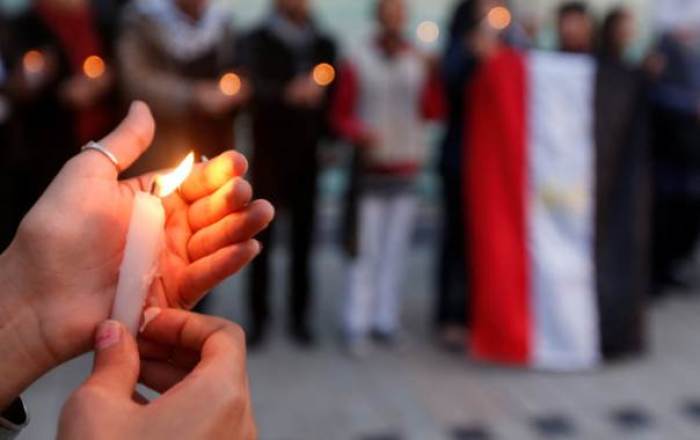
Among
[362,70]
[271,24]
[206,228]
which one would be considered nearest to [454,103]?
[362,70]

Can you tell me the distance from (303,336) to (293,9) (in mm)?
1611

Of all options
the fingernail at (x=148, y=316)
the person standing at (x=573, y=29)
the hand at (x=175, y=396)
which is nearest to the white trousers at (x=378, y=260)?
the person standing at (x=573, y=29)

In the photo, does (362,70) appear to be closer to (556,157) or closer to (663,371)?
(556,157)

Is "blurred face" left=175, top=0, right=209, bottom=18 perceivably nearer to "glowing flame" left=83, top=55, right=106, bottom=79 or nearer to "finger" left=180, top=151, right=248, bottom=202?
"glowing flame" left=83, top=55, right=106, bottom=79

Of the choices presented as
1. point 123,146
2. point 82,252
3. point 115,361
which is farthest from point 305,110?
point 115,361

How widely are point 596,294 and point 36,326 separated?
333 cm

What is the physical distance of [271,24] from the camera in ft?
13.3

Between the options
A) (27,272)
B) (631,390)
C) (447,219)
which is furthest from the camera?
(447,219)

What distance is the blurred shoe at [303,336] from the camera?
4.39 meters

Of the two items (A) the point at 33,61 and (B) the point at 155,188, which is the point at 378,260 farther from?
(B) the point at 155,188

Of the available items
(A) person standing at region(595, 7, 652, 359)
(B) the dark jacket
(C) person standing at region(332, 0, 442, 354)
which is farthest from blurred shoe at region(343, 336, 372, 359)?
(A) person standing at region(595, 7, 652, 359)

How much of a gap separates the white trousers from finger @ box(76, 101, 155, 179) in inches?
113

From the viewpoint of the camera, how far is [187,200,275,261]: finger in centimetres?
110

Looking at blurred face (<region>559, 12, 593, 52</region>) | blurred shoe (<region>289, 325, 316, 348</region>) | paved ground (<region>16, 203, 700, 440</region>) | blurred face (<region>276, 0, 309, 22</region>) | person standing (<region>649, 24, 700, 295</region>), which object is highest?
blurred face (<region>276, 0, 309, 22</region>)
